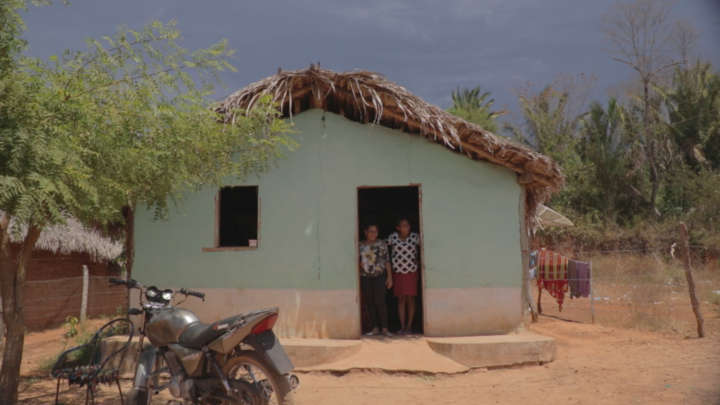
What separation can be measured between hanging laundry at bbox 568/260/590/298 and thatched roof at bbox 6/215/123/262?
366 inches

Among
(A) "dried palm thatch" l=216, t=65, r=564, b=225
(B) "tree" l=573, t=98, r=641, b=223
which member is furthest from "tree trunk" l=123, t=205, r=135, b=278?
(B) "tree" l=573, t=98, r=641, b=223

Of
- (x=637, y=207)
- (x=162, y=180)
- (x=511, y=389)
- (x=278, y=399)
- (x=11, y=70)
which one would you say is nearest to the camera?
(x=278, y=399)

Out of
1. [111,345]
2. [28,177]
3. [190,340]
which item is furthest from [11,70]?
[111,345]

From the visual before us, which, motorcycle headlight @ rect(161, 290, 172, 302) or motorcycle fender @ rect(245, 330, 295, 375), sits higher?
motorcycle headlight @ rect(161, 290, 172, 302)

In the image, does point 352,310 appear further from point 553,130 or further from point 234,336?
point 553,130

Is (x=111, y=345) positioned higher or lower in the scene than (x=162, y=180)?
lower

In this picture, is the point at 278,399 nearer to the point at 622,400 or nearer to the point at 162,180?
the point at 162,180

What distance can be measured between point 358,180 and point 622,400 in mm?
3798

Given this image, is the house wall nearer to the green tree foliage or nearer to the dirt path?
the dirt path

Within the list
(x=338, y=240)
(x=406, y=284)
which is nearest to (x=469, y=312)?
(x=406, y=284)

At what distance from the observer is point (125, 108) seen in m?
3.88

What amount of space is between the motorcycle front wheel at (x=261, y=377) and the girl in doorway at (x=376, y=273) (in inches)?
131

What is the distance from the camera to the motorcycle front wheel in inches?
134

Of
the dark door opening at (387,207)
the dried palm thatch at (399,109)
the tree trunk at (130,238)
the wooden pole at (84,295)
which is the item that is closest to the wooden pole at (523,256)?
the dried palm thatch at (399,109)
